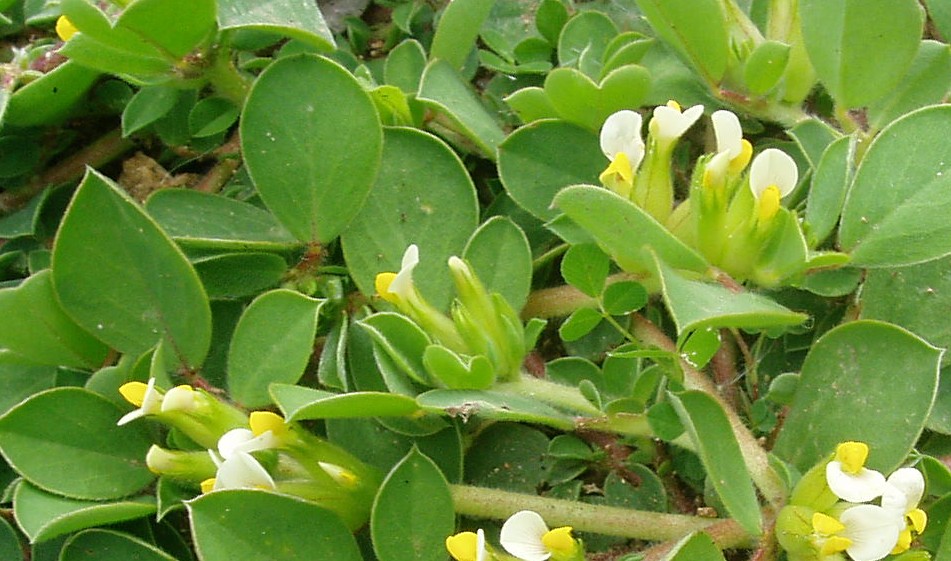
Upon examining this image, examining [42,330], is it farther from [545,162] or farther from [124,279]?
[545,162]

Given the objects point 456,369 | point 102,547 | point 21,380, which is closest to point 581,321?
point 456,369

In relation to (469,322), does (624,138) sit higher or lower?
higher

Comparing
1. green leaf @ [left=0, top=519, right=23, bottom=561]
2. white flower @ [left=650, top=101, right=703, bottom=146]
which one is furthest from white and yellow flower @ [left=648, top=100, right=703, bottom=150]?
green leaf @ [left=0, top=519, right=23, bottom=561]

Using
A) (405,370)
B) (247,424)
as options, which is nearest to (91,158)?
(247,424)

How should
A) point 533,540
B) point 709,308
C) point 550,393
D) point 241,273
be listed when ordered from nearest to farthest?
point 709,308 → point 533,540 → point 550,393 → point 241,273

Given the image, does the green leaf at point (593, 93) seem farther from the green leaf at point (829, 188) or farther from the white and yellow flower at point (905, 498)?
the white and yellow flower at point (905, 498)

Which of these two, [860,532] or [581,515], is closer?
[860,532]

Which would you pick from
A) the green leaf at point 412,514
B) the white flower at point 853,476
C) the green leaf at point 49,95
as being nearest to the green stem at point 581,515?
the green leaf at point 412,514
